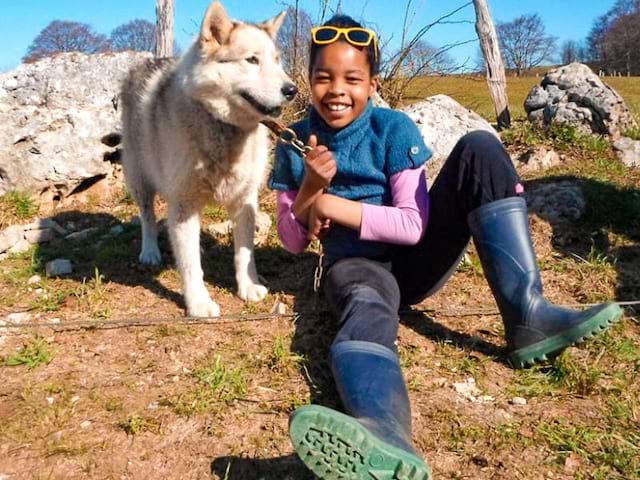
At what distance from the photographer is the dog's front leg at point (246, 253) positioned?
3.26 meters

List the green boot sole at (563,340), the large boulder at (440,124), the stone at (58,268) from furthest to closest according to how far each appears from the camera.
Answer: the large boulder at (440,124)
the stone at (58,268)
the green boot sole at (563,340)

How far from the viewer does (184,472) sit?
1848 mm

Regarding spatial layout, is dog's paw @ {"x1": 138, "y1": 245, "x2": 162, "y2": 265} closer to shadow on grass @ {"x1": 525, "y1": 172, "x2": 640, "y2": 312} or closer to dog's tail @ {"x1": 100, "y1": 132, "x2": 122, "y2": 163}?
dog's tail @ {"x1": 100, "y1": 132, "x2": 122, "y2": 163}

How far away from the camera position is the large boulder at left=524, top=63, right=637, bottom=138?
18.1ft

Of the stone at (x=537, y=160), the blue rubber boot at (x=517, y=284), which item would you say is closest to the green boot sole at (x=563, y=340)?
the blue rubber boot at (x=517, y=284)

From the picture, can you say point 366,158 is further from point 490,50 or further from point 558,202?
point 490,50

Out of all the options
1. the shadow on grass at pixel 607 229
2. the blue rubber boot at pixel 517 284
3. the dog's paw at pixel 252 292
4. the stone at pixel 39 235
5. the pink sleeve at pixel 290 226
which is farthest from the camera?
the stone at pixel 39 235

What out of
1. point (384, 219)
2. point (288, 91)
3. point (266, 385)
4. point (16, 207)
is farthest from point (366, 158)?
point (16, 207)

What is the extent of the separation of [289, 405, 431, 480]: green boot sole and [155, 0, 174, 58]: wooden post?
5789mm

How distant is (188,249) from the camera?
3.13m

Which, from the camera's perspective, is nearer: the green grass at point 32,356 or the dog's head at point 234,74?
the green grass at point 32,356

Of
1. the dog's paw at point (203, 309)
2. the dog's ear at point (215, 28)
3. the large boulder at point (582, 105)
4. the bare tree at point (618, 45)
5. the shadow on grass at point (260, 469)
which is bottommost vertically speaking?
the shadow on grass at point (260, 469)

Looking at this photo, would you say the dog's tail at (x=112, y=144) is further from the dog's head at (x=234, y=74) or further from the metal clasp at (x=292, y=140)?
the metal clasp at (x=292, y=140)

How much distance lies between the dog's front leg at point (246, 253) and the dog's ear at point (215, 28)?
0.87m
